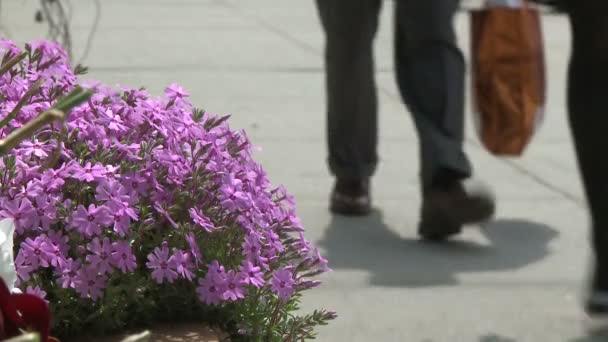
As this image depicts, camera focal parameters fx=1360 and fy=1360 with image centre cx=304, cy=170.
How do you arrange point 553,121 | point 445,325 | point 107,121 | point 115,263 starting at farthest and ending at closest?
point 553,121, point 445,325, point 107,121, point 115,263

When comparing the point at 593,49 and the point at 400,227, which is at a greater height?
the point at 593,49

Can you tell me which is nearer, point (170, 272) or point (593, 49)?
point (170, 272)

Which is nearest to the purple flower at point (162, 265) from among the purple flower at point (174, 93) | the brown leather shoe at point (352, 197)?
the purple flower at point (174, 93)

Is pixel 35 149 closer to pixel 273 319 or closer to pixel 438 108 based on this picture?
pixel 273 319

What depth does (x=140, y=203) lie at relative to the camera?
2045 mm

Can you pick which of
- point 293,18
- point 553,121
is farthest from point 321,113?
point 293,18

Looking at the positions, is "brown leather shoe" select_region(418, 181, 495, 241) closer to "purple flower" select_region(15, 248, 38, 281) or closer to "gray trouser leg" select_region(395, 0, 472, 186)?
"gray trouser leg" select_region(395, 0, 472, 186)

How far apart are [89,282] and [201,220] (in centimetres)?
19

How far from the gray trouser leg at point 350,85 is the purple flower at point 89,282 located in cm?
335

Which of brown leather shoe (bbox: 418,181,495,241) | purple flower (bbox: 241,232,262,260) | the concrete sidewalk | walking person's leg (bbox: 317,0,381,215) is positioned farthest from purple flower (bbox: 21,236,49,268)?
walking person's leg (bbox: 317,0,381,215)

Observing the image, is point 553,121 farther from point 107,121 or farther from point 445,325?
point 107,121

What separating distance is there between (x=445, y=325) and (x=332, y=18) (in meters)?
1.55

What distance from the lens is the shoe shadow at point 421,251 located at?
187 inches

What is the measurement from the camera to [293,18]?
12758 millimetres
